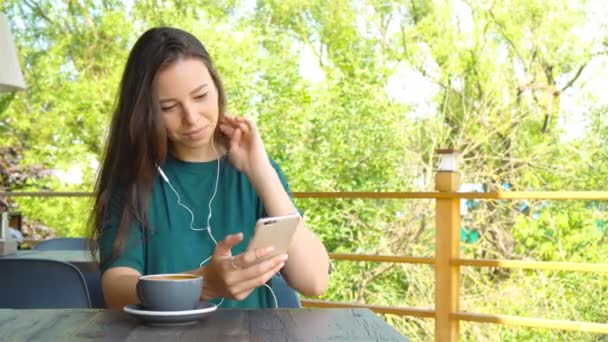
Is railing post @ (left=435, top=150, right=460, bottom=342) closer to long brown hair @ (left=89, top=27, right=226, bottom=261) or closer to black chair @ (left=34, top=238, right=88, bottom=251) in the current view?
black chair @ (left=34, top=238, right=88, bottom=251)

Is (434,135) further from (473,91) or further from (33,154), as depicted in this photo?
(33,154)

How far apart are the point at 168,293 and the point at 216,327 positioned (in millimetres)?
74

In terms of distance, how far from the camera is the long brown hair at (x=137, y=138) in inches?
55.7

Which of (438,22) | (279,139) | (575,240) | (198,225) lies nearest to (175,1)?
(279,139)

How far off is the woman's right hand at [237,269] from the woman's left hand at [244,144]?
34 centimetres

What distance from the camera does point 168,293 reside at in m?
1.09

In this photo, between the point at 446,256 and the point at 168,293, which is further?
the point at 446,256

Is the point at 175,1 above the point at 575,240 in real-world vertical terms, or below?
above

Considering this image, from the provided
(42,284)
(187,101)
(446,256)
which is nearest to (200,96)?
(187,101)

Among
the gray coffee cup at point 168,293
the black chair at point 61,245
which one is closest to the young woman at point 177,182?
the gray coffee cup at point 168,293

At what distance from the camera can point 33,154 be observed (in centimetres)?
913

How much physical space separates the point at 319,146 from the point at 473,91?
1574 millimetres

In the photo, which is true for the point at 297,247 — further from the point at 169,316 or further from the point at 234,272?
the point at 169,316

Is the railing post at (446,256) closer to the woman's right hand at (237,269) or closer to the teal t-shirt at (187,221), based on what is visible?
the teal t-shirt at (187,221)
